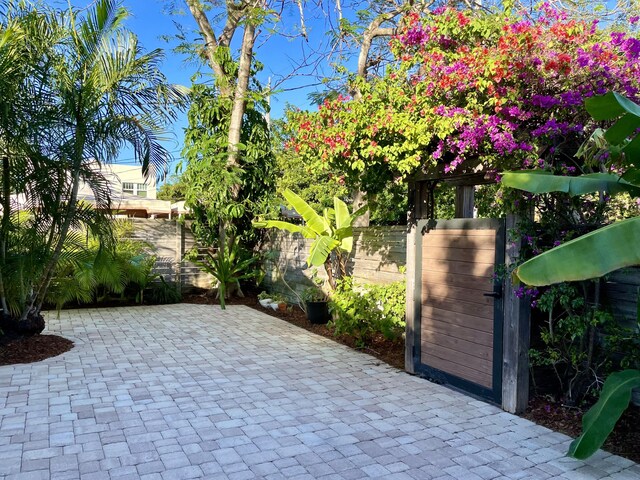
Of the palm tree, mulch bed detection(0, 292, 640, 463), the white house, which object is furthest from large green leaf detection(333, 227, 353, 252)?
the palm tree

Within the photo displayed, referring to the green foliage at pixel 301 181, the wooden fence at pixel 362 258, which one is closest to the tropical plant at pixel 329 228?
the wooden fence at pixel 362 258

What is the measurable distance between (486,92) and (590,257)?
2.31m

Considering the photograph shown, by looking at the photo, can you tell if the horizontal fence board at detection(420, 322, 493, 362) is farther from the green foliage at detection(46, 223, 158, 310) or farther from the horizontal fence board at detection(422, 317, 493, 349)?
the green foliage at detection(46, 223, 158, 310)

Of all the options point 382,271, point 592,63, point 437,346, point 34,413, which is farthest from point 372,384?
point 592,63

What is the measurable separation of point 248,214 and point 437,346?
7.36 meters

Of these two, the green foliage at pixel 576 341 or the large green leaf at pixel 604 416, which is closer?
the large green leaf at pixel 604 416

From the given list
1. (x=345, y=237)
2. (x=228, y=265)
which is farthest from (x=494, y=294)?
(x=228, y=265)

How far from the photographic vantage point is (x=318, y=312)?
897cm

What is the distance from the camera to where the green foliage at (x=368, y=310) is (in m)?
6.75

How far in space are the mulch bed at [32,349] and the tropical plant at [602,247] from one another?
6156mm

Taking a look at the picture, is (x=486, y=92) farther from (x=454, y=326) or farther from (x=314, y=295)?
(x=314, y=295)

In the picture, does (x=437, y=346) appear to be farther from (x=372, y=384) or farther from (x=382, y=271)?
(x=382, y=271)

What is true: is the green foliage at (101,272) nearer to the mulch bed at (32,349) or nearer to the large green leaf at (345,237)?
the mulch bed at (32,349)

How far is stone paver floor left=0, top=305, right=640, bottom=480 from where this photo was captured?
138 inches
